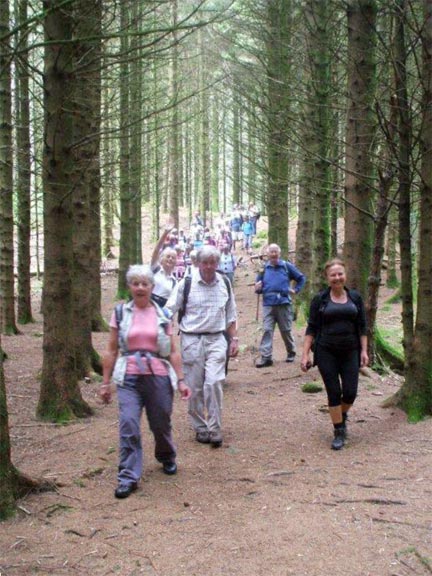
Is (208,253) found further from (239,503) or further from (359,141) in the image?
(359,141)

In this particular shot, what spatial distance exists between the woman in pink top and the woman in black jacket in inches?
61.2

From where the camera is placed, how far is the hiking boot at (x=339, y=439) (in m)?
5.76

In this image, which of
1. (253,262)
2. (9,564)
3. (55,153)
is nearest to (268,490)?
(9,564)

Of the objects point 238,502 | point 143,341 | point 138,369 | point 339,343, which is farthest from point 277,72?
point 238,502

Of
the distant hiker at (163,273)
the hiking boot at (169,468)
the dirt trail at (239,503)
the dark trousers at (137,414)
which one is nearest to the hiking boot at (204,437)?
the dirt trail at (239,503)

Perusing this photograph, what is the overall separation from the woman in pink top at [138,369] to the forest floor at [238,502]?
0.38 metres

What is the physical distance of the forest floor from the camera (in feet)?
12.0

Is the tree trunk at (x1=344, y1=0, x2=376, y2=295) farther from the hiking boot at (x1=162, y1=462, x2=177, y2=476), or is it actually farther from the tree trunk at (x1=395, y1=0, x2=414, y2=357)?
the hiking boot at (x1=162, y1=462, x2=177, y2=476)

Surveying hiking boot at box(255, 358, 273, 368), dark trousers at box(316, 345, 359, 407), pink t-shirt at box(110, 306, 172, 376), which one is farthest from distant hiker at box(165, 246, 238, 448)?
hiking boot at box(255, 358, 273, 368)

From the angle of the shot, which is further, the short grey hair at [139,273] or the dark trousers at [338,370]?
the dark trousers at [338,370]

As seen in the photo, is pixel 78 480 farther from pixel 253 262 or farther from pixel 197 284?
pixel 253 262

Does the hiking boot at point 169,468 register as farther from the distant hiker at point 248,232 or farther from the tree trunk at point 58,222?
the distant hiker at point 248,232

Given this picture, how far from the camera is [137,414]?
188 inches

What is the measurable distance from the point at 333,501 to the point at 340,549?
0.72 m
